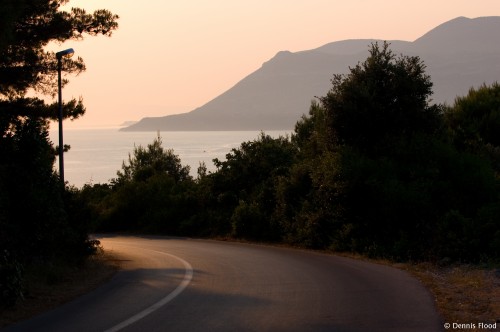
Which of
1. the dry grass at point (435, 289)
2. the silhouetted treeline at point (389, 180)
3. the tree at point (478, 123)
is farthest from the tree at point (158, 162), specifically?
the dry grass at point (435, 289)

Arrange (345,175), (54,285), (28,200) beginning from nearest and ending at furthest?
(54,285)
(28,200)
(345,175)

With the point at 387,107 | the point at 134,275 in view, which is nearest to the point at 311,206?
the point at 387,107

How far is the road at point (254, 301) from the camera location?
32.5ft

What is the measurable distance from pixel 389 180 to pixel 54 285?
12762mm

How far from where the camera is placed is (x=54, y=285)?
1466 cm

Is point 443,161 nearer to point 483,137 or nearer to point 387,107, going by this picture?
point 387,107

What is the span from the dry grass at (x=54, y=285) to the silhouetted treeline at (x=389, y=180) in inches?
105

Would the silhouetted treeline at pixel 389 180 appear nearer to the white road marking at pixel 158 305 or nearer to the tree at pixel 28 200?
the tree at pixel 28 200

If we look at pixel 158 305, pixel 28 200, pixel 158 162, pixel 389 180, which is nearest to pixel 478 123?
pixel 389 180

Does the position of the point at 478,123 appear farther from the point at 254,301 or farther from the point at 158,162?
the point at 158,162

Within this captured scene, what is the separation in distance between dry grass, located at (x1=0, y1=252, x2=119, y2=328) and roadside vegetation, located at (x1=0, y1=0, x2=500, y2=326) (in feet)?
1.76

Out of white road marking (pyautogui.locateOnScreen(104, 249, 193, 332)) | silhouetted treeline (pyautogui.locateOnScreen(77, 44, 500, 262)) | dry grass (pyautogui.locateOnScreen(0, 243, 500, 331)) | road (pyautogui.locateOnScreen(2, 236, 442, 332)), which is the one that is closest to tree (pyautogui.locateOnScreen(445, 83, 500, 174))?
silhouetted treeline (pyautogui.locateOnScreen(77, 44, 500, 262))

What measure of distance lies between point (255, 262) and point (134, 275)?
4031 millimetres

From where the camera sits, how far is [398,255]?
20391 mm
